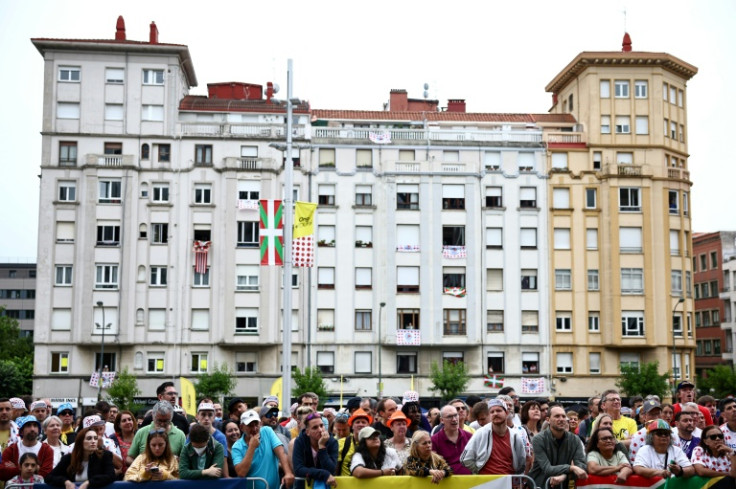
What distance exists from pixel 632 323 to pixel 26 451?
54.6 meters

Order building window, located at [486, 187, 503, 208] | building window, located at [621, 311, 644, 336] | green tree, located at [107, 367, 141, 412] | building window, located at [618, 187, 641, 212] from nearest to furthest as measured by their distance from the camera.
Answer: green tree, located at [107, 367, 141, 412]
building window, located at [621, 311, 644, 336]
building window, located at [618, 187, 641, 212]
building window, located at [486, 187, 503, 208]

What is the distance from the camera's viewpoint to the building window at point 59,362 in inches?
2349

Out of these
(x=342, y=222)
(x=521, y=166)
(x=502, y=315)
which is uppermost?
(x=521, y=166)

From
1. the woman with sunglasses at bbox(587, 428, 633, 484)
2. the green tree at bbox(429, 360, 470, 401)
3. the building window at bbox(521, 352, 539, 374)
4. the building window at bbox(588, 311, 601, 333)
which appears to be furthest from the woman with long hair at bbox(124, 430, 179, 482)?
the building window at bbox(588, 311, 601, 333)

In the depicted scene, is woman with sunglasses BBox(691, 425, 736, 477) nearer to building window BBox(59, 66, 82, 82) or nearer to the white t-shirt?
the white t-shirt

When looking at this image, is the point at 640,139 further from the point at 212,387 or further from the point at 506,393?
the point at 506,393

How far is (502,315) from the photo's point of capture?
62500 millimetres

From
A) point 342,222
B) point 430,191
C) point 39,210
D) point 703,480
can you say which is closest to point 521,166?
point 430,191

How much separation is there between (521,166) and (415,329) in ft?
42.5

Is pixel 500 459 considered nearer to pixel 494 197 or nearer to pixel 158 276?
pixel 158 276

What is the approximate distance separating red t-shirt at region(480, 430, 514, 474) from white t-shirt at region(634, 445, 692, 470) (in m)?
1.50

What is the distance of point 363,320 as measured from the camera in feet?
202

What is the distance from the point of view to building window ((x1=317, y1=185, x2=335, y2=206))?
63.0 meters

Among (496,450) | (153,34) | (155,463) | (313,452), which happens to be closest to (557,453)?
(496,450)
